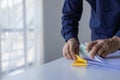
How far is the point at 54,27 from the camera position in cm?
331

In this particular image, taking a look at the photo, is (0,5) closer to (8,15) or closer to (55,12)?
(8,15)

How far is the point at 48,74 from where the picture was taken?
0.89m

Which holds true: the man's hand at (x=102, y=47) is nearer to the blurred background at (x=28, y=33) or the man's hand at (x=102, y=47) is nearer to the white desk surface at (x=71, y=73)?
the white desk surface at (x=71, y=73)

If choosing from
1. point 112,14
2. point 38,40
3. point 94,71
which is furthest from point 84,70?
point 38,40

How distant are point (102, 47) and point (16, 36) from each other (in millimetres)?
1896

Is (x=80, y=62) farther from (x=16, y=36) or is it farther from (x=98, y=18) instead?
(x=16, y=36)

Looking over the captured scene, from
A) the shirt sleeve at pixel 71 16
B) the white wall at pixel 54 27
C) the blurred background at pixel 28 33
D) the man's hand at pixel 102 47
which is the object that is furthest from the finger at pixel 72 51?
the white wall at pixel 54 27

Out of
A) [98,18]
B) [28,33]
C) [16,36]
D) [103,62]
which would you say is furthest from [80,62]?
[28,33]

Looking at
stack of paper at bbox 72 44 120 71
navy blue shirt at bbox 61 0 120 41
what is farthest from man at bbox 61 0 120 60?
stack of paper at bbox 72 44 120 71

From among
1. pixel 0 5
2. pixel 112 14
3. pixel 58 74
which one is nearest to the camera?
pixel 58 74

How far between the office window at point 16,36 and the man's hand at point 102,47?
5.60 feet

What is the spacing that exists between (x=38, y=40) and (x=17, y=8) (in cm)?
63

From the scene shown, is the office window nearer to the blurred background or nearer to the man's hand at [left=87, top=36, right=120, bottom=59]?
the blurred background

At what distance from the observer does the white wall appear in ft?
10.8
